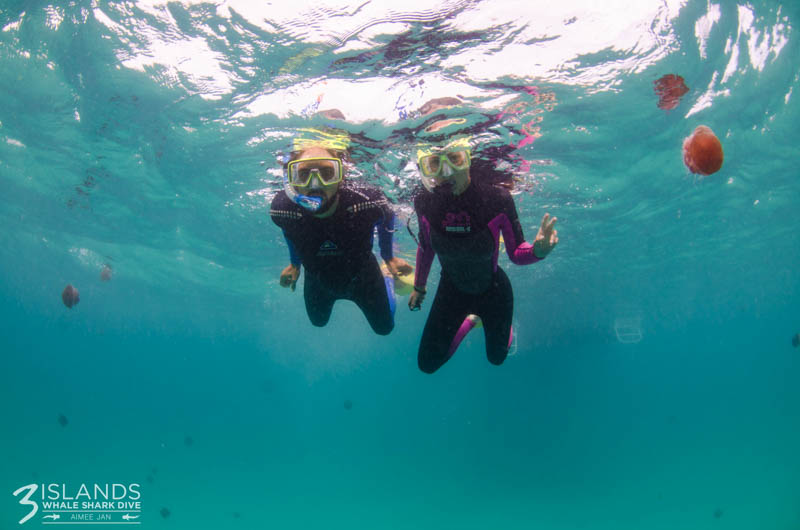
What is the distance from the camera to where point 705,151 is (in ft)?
15.4

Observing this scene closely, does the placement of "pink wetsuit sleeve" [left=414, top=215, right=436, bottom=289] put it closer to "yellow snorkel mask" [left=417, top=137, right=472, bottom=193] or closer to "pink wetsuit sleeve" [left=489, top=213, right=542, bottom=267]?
"yellow snorkel mask" [left=417, top=137, right=472, bottom=193]

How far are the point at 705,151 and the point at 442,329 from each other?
4.30 metres

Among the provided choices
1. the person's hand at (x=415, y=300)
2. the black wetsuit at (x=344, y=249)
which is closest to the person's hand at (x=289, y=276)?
the black wetsuit at (x=344, y=249)

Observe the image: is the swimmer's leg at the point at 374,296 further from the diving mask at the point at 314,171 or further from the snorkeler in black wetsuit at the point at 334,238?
the diving mask at the point at 314,171

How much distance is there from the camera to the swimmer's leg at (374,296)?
22.5 ft

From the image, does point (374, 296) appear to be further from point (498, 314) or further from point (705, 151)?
point (705, 151)

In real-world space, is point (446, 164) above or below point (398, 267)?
above

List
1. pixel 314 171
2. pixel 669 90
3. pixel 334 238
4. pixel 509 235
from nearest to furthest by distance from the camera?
1. pixel 314 171
2. pixel 509 235
3. pixel 334 238
4. pixel 669 90

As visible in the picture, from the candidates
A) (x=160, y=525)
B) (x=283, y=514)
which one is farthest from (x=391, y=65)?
(x=160, y=525)

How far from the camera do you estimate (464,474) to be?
52906 mm

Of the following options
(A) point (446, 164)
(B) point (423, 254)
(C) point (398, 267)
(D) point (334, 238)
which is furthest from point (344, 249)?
(A) point (446, 164)

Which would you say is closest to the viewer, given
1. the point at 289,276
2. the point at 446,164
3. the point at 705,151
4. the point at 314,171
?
the point at 705,151

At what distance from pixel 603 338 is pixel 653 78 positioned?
7853 centimetres

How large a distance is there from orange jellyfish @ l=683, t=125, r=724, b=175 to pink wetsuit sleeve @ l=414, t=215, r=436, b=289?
12.0 feet
